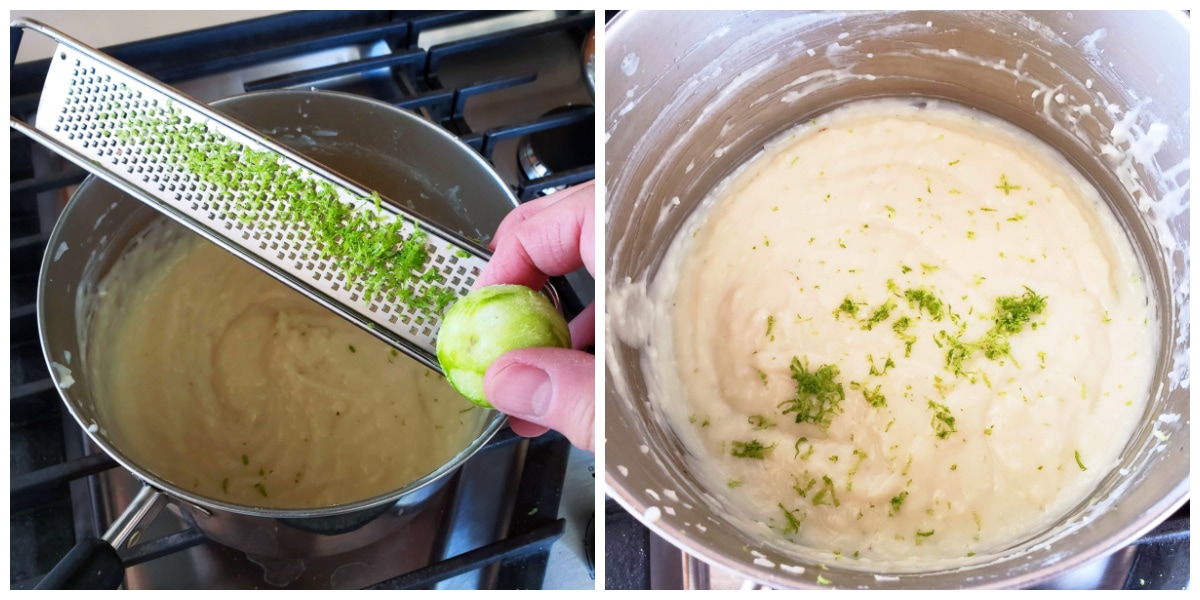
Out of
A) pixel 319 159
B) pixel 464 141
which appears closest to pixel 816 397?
pixel 464 141

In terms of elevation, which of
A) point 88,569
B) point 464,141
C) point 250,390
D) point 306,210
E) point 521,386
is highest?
point 464,141

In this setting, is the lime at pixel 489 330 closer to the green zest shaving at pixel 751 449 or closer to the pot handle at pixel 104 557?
the green zest shaving at pixel 751 449

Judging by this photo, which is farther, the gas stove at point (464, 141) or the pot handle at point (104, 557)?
the gas stove at point (464, 141)

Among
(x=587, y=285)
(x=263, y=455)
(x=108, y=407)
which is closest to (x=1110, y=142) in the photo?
(x=587, y=285)

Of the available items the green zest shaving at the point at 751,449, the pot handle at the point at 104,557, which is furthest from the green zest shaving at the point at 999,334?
the pot handle at the point at 104,557

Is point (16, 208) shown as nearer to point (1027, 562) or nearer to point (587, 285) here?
point (587, 285)

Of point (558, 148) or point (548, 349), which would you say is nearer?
point (548, 349)

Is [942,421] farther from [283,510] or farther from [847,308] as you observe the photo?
[283,510]
